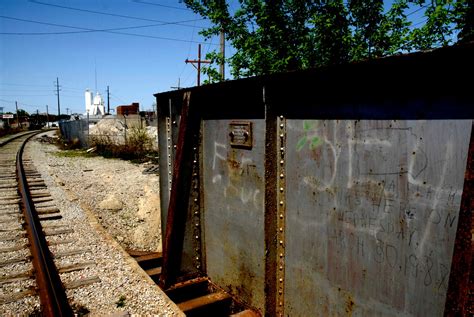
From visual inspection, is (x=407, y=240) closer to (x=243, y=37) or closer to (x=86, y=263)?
(x=86, y=263)

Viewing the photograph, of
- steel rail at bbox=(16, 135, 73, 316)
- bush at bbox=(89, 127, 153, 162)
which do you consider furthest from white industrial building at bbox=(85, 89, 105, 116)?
steel rail at bbox=(16, 135, 73, 316)

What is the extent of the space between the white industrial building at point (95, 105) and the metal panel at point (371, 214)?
7464cm

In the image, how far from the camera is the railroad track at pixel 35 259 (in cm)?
369

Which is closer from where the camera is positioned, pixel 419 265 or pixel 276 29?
pixel 419 265

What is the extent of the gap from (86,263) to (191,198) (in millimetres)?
2133

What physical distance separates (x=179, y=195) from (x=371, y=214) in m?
2.24

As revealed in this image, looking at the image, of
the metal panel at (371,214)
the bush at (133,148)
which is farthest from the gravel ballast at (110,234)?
the bush at (133,148)

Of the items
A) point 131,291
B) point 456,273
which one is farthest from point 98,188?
point 456,273

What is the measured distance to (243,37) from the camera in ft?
38.0

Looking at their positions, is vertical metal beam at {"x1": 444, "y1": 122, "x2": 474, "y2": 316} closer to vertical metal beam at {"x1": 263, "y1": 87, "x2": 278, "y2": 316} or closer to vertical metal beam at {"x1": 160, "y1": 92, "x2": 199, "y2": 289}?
vertical metal beam at {"x1": 263, "y1": 87, "x2": 278, "y2": 316}

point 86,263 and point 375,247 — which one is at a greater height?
point 375,247

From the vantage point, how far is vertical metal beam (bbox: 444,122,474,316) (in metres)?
1.59

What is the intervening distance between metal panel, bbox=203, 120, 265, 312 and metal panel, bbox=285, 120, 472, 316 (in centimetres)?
36

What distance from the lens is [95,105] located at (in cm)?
7650
